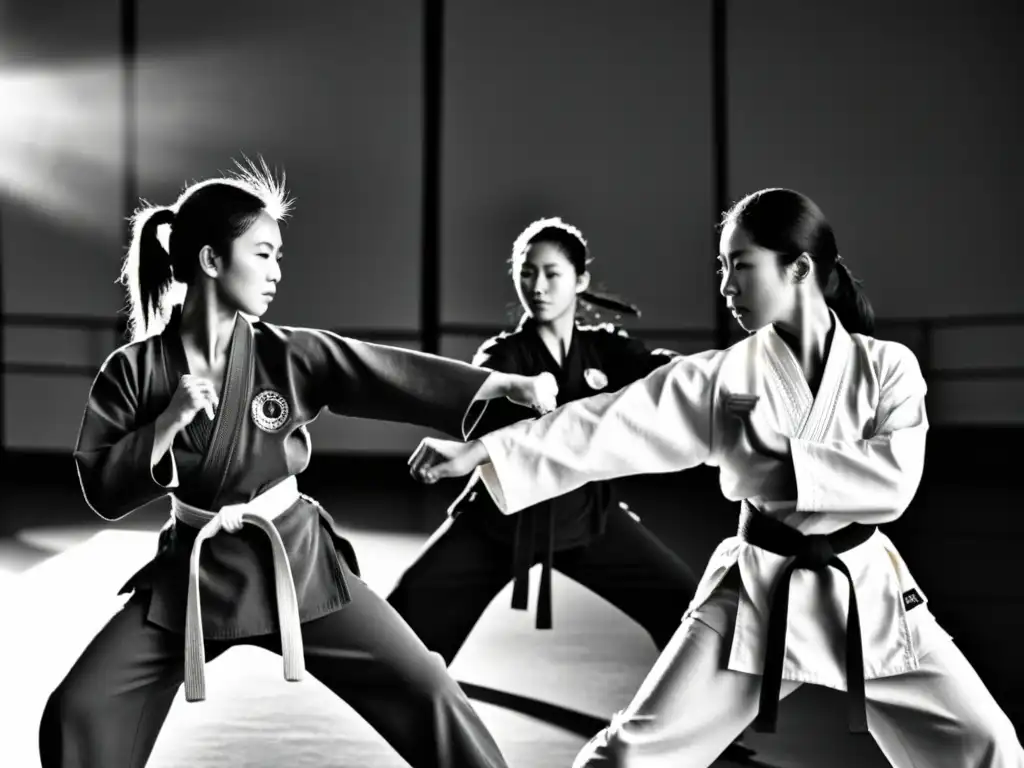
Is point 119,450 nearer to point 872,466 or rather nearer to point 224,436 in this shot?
point 224,436

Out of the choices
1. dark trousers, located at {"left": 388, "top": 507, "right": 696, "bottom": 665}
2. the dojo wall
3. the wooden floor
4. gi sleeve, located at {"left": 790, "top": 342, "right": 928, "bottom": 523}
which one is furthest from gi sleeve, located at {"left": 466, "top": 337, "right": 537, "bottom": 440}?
the dojo wall

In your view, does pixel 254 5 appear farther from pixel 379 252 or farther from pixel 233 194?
pixel 233 194

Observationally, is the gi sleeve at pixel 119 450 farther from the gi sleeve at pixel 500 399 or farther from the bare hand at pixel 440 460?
the gi sleeve at pixel 500 399

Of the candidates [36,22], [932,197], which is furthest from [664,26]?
[36,22]

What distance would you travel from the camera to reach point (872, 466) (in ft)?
6.68

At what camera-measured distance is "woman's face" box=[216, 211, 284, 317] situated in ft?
7.27

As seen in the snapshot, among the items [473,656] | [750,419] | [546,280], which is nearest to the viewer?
[750,419]

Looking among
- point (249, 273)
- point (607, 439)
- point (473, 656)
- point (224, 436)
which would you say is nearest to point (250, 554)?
point (224, 436)

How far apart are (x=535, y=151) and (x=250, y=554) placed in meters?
7.06

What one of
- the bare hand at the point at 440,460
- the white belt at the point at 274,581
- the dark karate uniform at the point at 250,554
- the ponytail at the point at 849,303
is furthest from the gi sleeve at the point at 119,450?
the ponytail at the point at 849,303

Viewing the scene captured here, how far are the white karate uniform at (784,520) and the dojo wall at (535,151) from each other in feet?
22.3

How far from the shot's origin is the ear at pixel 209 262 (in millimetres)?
2223

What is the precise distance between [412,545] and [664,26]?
4.75 m

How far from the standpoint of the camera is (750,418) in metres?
1.99
